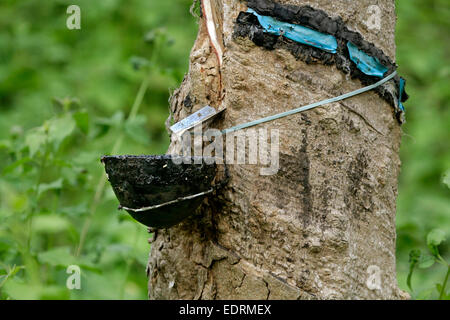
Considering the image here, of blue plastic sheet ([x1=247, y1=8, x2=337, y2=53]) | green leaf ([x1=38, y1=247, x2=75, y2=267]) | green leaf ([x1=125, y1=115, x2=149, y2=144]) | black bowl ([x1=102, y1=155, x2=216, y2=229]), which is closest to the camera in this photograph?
black bowl ([x1=102, y1=155, x2=216, y2=229])

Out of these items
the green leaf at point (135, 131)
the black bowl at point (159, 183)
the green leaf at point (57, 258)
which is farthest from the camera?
the green leaf at point (135, 131)

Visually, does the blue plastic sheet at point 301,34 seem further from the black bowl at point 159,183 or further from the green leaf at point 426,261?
the green leaf at point 426,261

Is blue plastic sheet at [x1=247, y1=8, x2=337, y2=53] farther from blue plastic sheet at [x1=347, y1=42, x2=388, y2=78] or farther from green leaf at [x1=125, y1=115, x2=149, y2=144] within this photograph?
green leaf at [x1=125, y1=115, x2=149, y2=144]

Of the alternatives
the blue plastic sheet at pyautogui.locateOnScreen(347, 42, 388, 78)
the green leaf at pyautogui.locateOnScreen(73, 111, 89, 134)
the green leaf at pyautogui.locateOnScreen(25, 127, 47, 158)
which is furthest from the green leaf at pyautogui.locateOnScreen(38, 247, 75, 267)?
the blue plastic sheet at pyautogui.locateOnScreen(347, 42, 388, 78)

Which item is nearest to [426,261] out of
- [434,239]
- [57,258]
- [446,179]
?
[434,239]

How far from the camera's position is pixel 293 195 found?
125cm

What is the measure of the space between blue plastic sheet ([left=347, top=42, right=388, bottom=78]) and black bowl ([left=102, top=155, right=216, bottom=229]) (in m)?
0.46

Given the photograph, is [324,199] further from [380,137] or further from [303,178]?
[380,137]

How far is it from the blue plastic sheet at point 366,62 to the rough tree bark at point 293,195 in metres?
0.04

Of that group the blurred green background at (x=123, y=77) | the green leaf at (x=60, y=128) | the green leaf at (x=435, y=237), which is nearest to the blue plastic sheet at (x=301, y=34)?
the green leaf at (x=435, y=237)

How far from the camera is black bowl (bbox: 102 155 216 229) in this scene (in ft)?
3.80

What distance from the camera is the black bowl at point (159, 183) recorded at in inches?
45.6

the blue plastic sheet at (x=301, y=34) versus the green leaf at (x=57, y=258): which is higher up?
the blue plastic sheet at (x=301, y=34)

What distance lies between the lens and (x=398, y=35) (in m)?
3.97
